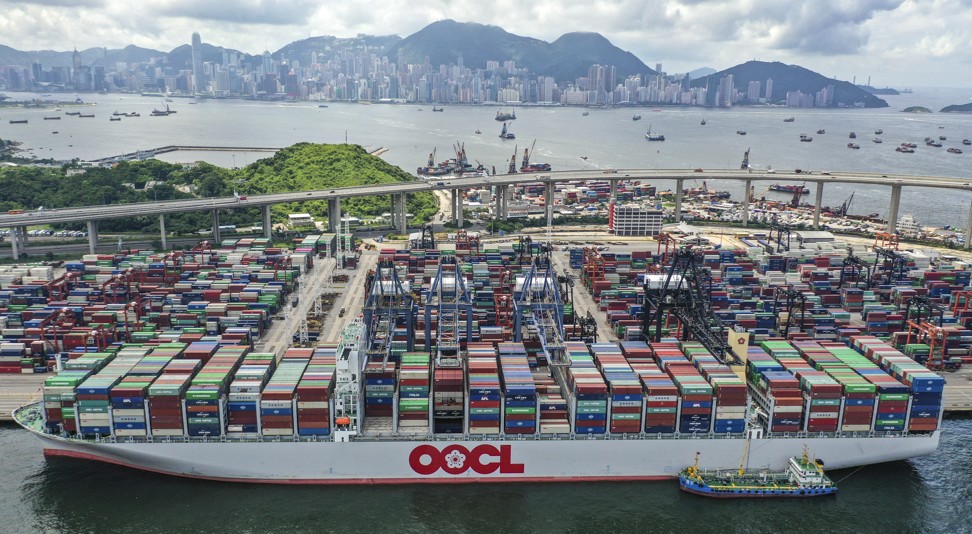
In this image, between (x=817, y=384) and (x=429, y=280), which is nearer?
(x=817, y=384)

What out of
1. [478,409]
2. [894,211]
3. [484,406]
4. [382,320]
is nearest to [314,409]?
[478,409]

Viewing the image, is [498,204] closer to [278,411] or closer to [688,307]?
[688,307]

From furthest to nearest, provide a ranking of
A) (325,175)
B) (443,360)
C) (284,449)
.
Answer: (325,175) < (443,360) < (284,449)

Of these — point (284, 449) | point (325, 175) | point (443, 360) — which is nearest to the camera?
point (284, 449)

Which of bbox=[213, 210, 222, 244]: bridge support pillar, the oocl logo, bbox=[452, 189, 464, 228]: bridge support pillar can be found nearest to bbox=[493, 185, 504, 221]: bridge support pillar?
bbox=[452, 189, 464, 228]: bridge support pillar

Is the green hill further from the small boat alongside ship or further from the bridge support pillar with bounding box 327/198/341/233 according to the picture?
the small boat alongside ship

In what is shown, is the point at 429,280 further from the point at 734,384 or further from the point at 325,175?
the point at 325,175

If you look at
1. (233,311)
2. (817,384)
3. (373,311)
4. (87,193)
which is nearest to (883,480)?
(817,384)
